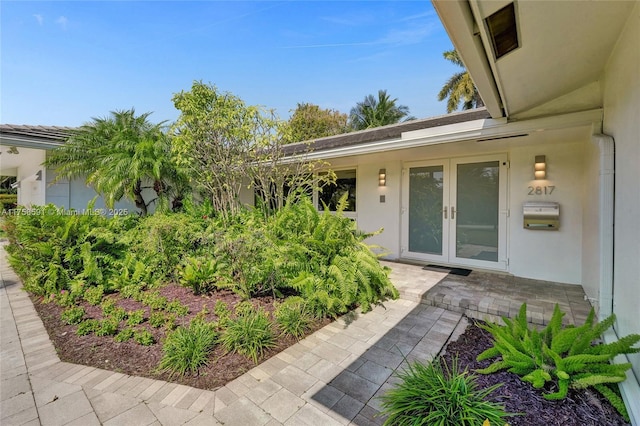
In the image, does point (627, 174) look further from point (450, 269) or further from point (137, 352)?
point (137, 352)

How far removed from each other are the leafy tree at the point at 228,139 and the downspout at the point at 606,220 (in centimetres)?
466

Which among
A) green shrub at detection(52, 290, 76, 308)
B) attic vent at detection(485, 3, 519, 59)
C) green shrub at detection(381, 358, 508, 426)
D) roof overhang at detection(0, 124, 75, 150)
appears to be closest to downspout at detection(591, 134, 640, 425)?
attic vent at detection(485, 3, 519, 59)

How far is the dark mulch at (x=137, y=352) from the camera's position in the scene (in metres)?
2.59

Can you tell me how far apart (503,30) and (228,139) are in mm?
5150

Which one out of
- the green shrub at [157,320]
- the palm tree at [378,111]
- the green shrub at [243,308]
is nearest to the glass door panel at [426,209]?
the green shrub at [243,308]

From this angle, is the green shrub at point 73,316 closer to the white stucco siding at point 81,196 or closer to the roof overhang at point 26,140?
the roof overhang at point 26,140

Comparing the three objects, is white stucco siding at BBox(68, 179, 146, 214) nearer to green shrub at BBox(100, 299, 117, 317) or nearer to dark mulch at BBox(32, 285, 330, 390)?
green shrub at BBox(100, 299, 117, 317)

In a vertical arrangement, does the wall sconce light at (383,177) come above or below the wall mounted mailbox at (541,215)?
above

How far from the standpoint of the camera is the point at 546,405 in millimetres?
1994

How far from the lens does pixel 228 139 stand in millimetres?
6027

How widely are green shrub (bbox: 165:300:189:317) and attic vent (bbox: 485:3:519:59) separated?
15.0 feet

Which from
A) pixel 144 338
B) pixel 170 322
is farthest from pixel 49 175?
pixel 144 338

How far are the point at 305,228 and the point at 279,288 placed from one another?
115 centimetres

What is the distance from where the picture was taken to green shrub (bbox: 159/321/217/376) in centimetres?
264
